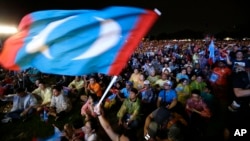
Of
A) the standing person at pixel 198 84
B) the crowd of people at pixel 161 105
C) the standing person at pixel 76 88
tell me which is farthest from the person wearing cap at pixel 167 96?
the standing person at pixel 76 88

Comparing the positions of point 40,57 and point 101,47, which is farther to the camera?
point 40,57

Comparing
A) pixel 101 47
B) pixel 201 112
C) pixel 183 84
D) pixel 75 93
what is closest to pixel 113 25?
pixel 101 47

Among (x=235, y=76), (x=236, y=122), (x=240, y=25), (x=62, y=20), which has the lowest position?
(x=240, y=25)

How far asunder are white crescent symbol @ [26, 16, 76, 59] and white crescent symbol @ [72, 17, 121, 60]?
0.61m

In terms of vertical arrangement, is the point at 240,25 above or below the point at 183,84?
below

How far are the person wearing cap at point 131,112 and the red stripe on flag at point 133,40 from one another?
3198 millimetres

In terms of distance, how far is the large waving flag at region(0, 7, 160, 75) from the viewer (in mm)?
4609

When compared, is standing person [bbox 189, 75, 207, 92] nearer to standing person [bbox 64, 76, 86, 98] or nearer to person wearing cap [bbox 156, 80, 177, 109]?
person wearing cap [bbox 156, 80, 177, 109]

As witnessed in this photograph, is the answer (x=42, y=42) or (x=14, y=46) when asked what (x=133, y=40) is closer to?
(x=42, y=42)

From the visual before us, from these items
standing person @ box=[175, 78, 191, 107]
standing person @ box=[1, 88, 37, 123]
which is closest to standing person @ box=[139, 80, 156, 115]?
standing person @ box=[175, 78, 191, 107]

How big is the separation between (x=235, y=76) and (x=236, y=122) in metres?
1.05

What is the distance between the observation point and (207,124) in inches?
279

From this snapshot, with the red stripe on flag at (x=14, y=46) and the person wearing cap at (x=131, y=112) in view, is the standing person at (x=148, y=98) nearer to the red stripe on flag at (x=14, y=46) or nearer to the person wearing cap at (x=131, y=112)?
the person wearing cap at (x=131, y=112)

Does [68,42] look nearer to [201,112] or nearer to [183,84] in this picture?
[201,112]
